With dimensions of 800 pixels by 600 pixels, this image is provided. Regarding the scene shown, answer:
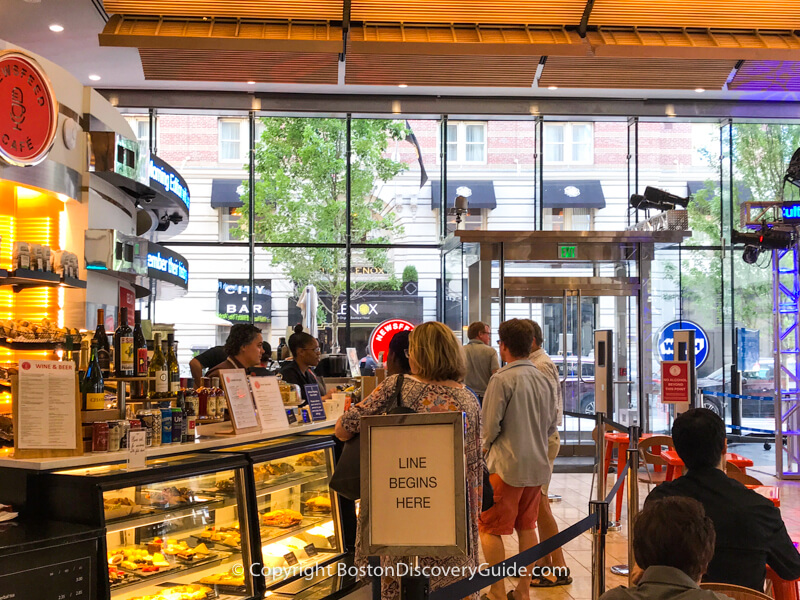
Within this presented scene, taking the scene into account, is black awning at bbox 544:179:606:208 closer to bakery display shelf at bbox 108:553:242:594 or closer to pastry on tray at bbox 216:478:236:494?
pastry on tray at bbox 216:478:236:494

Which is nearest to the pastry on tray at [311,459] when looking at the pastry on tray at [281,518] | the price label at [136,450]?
the pastry on tray at [281,518]

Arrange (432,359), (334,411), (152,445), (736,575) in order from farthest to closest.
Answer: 1. (334,411)
2. (152,445)
3. (432,359)
4. (736,575)

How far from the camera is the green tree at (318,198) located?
12.5m

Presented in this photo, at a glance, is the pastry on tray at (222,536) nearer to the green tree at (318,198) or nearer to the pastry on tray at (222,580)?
the pastry on tray at (222,580)

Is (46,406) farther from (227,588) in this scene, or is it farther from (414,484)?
(414,484)

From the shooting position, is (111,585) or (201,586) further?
(201,586)

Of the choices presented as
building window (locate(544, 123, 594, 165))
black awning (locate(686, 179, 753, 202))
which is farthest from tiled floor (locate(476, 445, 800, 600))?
building window (locate(544, 123, 594, 165))

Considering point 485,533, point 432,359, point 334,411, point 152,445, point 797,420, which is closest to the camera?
point 432,359

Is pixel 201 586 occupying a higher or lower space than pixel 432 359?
lower

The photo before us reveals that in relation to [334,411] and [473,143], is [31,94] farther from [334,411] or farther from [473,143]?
[473,143]

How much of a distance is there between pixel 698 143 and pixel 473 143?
3.88 metres

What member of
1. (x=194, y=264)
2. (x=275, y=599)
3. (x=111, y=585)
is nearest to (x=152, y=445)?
(x=111, y=585)

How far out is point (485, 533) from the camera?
4.36 m

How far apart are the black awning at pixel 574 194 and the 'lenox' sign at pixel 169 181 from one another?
626cm
